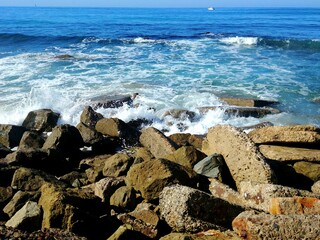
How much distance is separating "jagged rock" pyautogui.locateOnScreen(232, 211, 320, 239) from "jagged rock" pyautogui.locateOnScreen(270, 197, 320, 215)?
36 centimetres

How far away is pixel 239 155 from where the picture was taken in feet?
17.0

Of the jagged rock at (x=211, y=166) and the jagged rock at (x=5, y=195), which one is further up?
the jagged rock at (x=211, y=166)

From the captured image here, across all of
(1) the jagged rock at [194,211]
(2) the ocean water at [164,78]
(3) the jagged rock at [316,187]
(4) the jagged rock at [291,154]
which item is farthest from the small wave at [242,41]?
(1) the jagged rock at [194,211]

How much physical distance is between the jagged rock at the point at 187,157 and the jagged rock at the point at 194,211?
1499mm

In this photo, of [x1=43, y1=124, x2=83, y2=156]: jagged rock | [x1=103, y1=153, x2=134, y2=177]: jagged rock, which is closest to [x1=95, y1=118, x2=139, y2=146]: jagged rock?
[x1=43, y1=124, x2=83, y2=156]: jagged rock

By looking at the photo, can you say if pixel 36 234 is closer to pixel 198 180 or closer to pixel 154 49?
pixel 198 180

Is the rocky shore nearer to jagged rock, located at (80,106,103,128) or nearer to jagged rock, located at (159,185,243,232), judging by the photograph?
jagged rock, located at (159,185,243,232)

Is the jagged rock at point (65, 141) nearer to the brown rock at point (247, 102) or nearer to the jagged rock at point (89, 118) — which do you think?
the jagged rock at point (89, 118)

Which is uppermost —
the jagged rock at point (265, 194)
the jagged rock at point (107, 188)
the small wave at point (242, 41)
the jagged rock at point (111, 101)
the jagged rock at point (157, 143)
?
the jagged rock at point (265, 194)

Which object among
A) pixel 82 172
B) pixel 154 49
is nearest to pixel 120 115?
pixel 82 172

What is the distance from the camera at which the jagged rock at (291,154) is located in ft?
18.7

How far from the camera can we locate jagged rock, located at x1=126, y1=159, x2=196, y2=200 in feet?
14.9

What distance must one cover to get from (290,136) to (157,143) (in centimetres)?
225

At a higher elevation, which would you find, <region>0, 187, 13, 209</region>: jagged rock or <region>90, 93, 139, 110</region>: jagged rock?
<region>0, 187, 13, 209</region>: jagged rock
